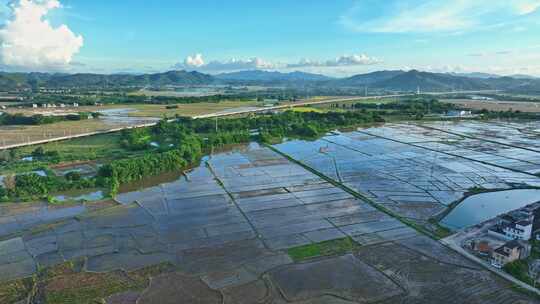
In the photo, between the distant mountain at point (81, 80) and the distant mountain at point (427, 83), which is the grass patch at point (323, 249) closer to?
the distant mountain at point (81, 80)

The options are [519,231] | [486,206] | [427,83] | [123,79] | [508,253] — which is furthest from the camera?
[123,79]

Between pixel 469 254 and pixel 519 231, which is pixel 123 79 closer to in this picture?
pixel 469 254

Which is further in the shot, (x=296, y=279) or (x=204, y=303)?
(x=296, y=279)

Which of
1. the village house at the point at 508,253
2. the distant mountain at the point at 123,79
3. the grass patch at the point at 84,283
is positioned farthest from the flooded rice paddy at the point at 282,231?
the distant mountain at the point at 123,79

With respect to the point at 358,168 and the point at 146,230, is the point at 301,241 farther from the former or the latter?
the point at 358,168

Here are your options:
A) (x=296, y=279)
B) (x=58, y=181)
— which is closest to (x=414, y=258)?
(x=296, y=279)

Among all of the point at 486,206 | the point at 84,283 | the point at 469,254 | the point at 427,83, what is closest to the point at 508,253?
the point at 469,254
